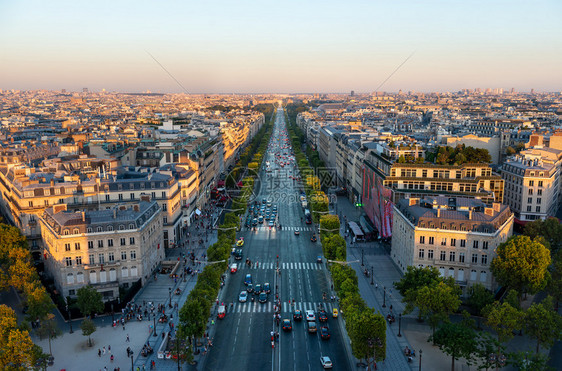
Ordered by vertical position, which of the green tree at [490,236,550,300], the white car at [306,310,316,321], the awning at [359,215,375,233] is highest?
the green tree at [490,236,550,300]

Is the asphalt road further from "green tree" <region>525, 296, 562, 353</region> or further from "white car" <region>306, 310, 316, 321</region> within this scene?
"green tree" <region>525, 296, 562, 353</region>

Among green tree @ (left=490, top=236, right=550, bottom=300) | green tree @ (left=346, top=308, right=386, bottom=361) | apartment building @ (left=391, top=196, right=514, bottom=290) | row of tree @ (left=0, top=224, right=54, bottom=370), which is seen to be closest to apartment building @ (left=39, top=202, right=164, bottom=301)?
row of tree @ (left=0, top=224, right=54, bottom=370)

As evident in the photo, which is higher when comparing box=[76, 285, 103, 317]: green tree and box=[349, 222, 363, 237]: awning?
box=[76, 285, 103, 317]: green tree

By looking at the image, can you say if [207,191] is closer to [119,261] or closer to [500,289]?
[119,261]

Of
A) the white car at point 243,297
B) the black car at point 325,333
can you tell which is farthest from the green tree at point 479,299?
the white car at point 243,297

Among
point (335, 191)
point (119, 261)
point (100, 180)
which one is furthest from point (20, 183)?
point (335, 191)

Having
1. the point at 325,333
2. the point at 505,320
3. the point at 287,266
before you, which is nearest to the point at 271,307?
the point at 325,333

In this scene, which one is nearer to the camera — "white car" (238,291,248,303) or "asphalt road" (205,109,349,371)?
"asphalt road" (205,109,349,371)
